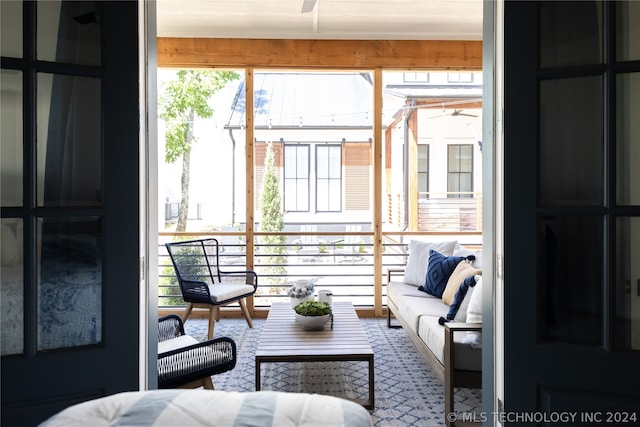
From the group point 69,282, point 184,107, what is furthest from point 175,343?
point 184,107

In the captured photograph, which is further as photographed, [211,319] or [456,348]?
[211,319]

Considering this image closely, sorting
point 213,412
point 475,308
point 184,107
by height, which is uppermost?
point 184,107

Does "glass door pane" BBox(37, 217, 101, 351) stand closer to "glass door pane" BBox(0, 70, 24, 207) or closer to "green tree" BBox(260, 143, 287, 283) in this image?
"glass door pane" BBox(0, 70, 24, 207)

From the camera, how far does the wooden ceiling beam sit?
4898 millimetres

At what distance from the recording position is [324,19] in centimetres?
451

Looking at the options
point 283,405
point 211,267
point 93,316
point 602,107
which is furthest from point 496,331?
point 211,267

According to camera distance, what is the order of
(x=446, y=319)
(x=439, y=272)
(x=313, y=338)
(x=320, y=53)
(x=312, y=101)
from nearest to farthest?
(x=446, y=319) < (x=313, y=338) < (x=439, y=272) < (x=320, y=53) < (x=312, y=101)

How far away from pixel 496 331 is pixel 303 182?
23.0ft

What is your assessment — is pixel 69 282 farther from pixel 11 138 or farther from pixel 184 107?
pixel 184 107

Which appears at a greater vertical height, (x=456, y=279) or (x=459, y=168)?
(x=459, y=168)

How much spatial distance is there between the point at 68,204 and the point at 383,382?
2475mm

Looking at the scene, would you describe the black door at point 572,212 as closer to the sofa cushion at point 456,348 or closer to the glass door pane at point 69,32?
the sofa cushion at point 456,348

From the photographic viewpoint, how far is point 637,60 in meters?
1.50

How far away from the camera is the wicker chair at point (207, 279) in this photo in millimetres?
4309
